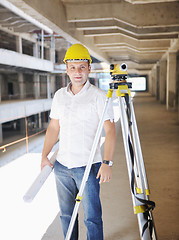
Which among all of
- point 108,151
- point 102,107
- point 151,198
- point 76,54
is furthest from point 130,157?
point 151,198

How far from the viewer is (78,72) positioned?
1.80 metres

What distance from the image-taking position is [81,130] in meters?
1.83

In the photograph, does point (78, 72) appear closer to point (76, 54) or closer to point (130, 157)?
point (76, 54)

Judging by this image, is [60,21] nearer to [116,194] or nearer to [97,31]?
[97,31]

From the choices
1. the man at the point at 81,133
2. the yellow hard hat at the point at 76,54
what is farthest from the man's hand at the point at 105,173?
the yellow hard hat at the point at 76,54

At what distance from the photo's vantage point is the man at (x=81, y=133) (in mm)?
1802

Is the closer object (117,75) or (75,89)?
(117,75)

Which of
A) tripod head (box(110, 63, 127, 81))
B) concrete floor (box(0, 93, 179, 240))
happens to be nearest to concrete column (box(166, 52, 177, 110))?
concrete floor (box(0, 93, 179, 240))

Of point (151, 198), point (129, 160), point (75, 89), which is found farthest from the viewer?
point (151, 198)

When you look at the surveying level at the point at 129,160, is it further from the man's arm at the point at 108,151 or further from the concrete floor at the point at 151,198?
the concrete floor at the point at 151,198

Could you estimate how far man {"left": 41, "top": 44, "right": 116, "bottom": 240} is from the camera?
1.80m

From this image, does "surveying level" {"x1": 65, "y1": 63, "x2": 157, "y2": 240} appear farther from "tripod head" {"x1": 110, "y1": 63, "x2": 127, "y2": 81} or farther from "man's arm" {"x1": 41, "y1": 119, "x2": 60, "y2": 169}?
"man's arm" {"x1": 41, "y1": 119, "x2": 60, "y2": 169}

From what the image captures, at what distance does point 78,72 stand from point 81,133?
42cm

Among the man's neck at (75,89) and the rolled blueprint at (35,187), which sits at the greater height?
the man's neck at (75,89)
